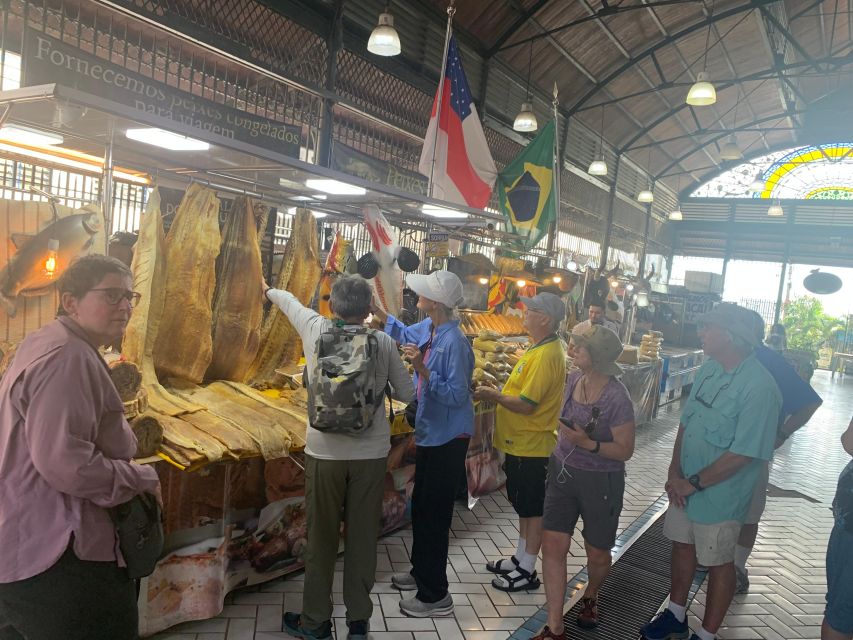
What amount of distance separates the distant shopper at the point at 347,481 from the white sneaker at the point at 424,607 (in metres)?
0.42

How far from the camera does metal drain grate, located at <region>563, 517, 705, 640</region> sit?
11.4 ft

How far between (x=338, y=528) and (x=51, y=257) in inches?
75.5

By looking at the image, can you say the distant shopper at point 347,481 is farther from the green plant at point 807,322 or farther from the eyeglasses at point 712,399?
the green plant at point 807,322

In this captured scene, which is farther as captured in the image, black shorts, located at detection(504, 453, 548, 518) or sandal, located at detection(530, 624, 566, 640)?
black shorts, located at detection(504, 453, 548, 518)

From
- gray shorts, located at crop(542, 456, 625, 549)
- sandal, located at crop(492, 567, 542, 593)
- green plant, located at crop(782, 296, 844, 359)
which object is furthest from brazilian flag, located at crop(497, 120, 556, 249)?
green plant, located at crop(782, 296, 844, 359)

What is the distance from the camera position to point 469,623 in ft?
11.2

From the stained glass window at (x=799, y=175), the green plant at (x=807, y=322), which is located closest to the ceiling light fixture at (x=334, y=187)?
the stained glass window at (x=799, y=175)

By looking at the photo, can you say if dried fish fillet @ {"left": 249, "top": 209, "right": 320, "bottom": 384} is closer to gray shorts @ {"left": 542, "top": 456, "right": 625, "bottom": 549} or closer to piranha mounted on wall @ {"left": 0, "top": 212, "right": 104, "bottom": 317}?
piranha mounted on wall @ {"left": 0, "top": 212, "right": 104, "bottom": 317}

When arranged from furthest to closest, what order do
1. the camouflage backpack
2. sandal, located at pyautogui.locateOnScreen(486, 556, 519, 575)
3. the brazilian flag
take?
1. the brazilian flag
2. sandal, located at pyautogui.locateOnScreen(486, 556, 519, 575)
3. the camouflage backpack

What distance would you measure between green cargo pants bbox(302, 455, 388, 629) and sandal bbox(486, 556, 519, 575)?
128cm

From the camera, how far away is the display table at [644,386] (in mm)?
8555

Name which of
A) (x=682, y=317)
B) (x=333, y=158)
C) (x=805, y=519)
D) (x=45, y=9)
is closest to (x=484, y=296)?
(x=333, y=158)

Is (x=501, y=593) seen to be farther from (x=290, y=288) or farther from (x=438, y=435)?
(x=290, y=288)

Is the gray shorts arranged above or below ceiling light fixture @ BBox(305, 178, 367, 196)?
below
